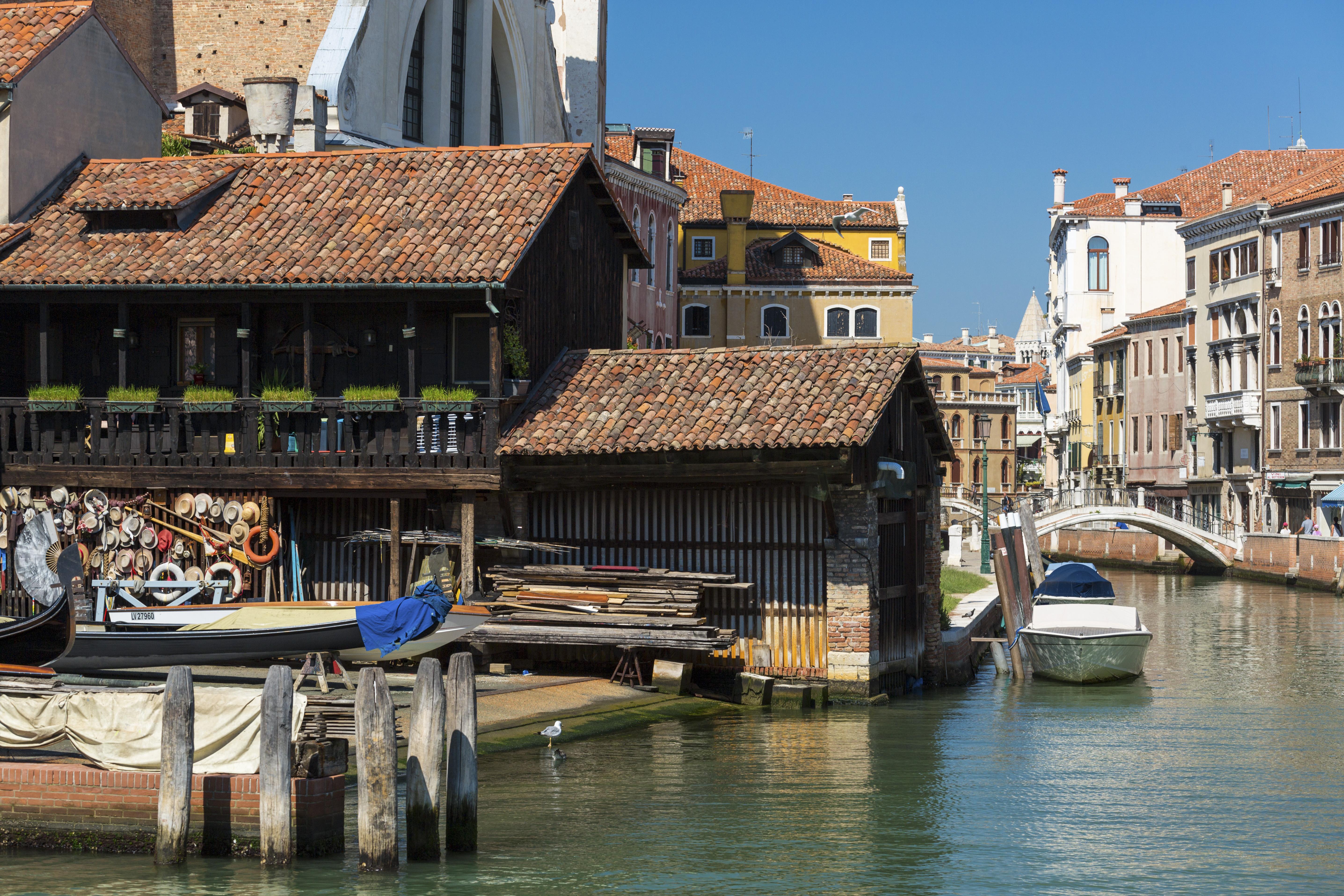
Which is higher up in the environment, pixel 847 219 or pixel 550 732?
pixel 847 219

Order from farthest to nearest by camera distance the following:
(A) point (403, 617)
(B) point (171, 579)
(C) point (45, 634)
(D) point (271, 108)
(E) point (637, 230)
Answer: (E) point (637, 230) → (D) point (271, 108) → (B) point (171, 579) → (A) point (403, 617) → (C) point (45, 634)

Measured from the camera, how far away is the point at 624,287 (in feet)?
94.4

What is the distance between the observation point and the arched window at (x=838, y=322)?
2446 inches

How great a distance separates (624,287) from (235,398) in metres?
7.48

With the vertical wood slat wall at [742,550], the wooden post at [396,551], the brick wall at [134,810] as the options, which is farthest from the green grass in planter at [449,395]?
the brick wall at [134,810]

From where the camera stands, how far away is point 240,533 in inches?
926

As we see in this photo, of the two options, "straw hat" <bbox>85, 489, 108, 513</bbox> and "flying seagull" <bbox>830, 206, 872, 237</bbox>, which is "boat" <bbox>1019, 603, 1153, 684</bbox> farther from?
"flying seagull" <bbox>830, 206, 872, 237</bbox>

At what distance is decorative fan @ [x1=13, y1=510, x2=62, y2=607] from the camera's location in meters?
23.9

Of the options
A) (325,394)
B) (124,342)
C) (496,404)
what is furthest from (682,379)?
(124,342)

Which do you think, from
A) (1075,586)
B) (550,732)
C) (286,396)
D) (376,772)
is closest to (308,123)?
(286,396)

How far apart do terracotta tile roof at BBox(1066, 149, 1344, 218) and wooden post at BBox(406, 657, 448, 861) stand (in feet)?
206

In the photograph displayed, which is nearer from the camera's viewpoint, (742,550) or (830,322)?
(742,550)

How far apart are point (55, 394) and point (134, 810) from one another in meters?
11.9

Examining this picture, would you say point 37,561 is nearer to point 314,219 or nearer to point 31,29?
point 314,219
